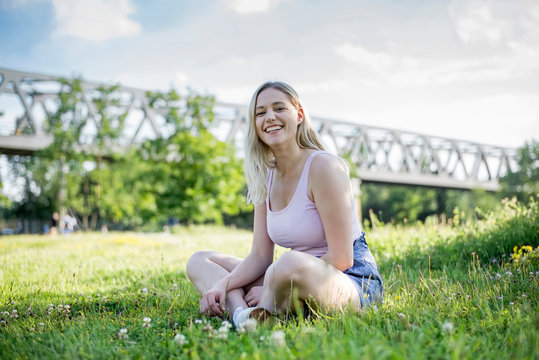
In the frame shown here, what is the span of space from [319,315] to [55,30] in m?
21.5

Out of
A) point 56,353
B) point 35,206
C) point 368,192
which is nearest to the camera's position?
point 56,353

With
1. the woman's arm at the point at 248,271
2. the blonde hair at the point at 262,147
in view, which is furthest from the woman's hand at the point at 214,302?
the blonde hair at the point at 262,147

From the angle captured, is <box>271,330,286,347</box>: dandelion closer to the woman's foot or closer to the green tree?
the woman's foot

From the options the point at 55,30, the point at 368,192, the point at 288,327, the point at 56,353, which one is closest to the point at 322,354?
the point at 288,327

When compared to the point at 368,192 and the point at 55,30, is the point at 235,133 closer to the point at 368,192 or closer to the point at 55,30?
the point at 55,30

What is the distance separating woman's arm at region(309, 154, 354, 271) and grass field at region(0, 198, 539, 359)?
36 cm

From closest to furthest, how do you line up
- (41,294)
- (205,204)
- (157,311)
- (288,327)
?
1. (288,327)
2. (157,311)
3. (41,294)
4. (205,204)

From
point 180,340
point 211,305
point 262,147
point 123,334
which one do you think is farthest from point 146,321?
point 262,147

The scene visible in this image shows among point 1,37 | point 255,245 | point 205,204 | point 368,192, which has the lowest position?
point 368,192

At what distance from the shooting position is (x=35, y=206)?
42.1 metres

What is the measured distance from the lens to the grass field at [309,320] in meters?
1.86

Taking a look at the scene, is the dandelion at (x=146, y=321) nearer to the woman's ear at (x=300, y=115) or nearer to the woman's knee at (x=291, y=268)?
the woman's knee at (x=291, y=268)

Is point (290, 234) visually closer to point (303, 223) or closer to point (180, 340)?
point (303, 223)

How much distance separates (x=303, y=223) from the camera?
2.80m
